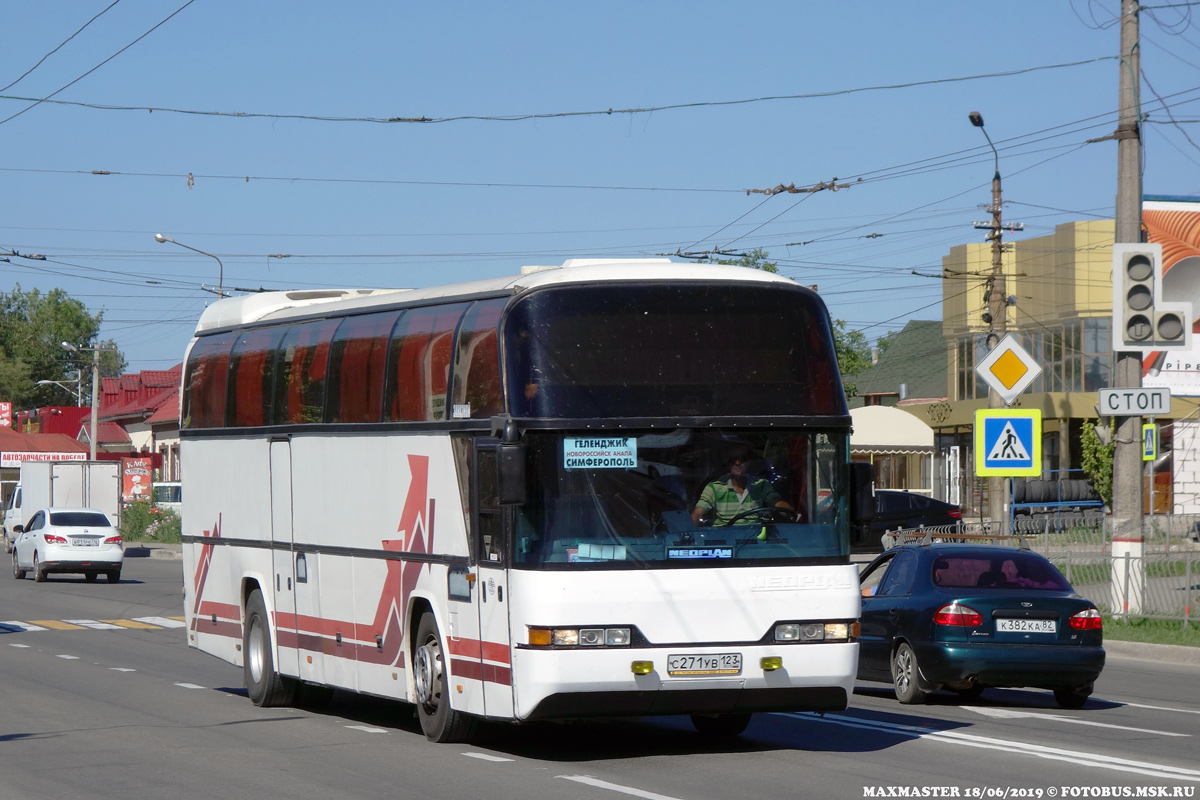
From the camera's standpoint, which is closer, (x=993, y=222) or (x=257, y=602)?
(x=257, y=602)

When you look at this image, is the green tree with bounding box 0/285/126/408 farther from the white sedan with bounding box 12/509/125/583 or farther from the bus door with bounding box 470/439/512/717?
the bus door with bounding box 470/439/512/717

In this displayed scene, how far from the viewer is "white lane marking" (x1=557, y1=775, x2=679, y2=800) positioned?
9273 millimetres

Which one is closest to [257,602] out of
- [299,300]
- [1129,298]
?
[299,300]

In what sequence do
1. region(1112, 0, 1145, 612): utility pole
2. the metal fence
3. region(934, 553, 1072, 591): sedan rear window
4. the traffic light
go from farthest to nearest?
1. the metal fence
2. region(1112, 0, 1145, 612): utility pole
3. the traffic light
4. region(934, 553, 1072, 591): sedan rear window

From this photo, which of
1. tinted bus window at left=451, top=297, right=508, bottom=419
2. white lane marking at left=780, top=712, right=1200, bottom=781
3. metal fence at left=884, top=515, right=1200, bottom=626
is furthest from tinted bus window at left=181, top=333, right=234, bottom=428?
metal fence at left=884, top=515, right=1200, bottom=626

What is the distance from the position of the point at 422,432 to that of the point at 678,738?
290 centimetres

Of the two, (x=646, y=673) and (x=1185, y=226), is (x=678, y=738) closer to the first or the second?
(x=646, y=673)

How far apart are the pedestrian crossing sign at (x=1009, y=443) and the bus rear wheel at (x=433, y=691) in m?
11.8

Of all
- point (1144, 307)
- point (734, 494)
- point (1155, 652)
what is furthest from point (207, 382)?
point (1155, 652)

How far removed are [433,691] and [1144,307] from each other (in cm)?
1051

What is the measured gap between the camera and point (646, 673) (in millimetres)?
10422

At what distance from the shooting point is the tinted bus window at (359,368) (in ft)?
42.2

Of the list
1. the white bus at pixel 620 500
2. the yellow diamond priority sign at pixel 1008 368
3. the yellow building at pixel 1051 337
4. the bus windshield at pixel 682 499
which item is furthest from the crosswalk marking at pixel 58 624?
the yellow building at pixel 1051 337

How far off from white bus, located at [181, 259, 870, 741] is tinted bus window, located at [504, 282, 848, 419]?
13mm
